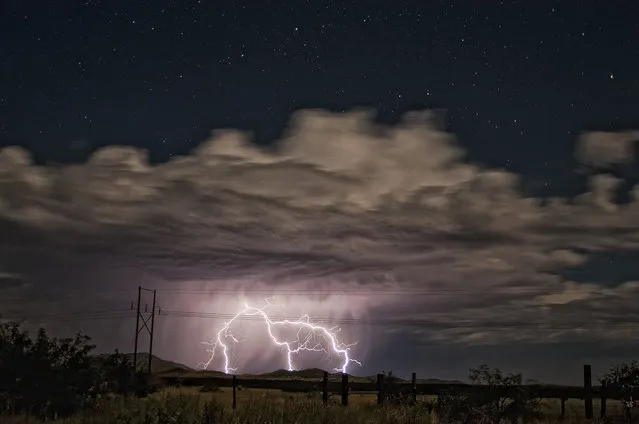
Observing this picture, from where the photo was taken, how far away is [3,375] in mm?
25156

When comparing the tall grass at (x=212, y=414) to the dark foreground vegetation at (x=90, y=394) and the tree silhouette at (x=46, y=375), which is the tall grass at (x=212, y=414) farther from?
the tree silhouette at (x=46, y=375)

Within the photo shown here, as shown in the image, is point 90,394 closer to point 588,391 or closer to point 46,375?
point 46,375

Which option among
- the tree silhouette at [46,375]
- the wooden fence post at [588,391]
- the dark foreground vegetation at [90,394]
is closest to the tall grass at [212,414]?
the dark foreground vegetation at [90,394]

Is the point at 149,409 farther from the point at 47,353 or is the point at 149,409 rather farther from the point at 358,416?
the point at 47,353

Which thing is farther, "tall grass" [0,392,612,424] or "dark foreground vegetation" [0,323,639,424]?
"dark foreground vegetation" [0,323,639,424]

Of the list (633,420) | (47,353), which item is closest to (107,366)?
(47,353)

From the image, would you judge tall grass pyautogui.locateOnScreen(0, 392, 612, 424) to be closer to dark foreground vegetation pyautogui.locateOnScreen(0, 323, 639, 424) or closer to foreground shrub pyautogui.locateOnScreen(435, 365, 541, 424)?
dark foreground vegetation pyautogui.locateOnScreen(0, 323, 639, 424)

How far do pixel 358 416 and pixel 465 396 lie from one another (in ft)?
32.1

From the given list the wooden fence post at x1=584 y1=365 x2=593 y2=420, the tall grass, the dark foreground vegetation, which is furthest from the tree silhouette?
the wooden fence post at x1=584 y1=365 x2=593 y2=420

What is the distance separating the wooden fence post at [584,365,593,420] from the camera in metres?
31.0

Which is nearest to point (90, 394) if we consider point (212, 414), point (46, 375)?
point (46, 375)

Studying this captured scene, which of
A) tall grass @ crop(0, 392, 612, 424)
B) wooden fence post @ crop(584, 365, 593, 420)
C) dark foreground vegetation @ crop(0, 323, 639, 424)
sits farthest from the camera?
wooden fence post @ crop(584, 365, 593, 420)

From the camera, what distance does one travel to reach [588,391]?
31344 mm

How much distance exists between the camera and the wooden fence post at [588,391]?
31.0 metres
